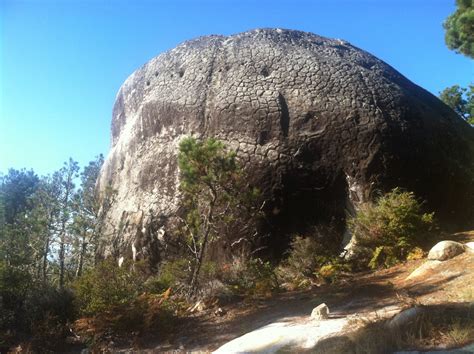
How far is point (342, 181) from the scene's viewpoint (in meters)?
13.4

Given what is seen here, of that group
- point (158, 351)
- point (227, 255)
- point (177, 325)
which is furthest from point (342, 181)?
point (158, 351)

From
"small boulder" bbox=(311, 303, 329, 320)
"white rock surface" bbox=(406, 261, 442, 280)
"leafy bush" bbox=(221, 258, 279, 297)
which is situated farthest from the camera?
"leafy bush" bbox=(221, 258, 279, 297)

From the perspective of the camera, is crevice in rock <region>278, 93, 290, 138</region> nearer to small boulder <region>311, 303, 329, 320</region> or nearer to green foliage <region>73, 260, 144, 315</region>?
green foliage <region>73, 260, 144, 315</region>

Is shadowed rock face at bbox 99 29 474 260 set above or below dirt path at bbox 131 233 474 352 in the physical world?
above

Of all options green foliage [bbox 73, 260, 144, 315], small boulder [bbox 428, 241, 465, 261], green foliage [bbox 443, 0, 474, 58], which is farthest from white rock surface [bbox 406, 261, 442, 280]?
green foliage [bbox 443, 0, 474, 58]

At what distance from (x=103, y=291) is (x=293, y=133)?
734 cm

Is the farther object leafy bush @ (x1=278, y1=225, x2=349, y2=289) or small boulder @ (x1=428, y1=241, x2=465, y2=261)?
leafy bush @ (x1=278, y1=225, x2=349, y2=289)

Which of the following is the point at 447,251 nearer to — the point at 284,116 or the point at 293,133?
the point at 293,133

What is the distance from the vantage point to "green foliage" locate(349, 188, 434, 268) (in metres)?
11.0

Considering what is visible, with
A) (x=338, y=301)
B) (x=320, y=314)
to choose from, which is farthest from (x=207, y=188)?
(x=320, y=314)

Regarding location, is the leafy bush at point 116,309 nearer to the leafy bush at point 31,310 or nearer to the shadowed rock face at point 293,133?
the leafy bush at point 31,310

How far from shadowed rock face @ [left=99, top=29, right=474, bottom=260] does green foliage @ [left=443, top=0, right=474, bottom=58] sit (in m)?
2.17

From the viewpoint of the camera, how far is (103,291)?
9.09m

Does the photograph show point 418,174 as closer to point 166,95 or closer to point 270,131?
point 270,131
